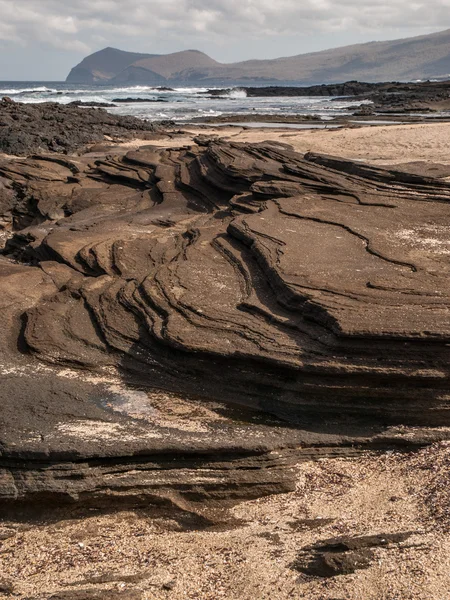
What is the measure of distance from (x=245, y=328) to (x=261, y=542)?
8.51 ft

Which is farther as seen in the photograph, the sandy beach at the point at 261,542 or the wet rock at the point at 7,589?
the wet rock at the point at 7,589

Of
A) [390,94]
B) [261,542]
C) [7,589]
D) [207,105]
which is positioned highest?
[390,94]

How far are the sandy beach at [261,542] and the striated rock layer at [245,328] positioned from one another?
272mm

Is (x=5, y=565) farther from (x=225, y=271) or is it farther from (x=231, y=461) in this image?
(x=225, y=271)

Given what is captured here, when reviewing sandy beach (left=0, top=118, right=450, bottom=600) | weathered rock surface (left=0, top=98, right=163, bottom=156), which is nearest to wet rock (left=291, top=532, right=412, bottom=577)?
sandy beach (left=0, top=118, right=450, bottom=600)

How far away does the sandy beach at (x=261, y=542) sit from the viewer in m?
5.32

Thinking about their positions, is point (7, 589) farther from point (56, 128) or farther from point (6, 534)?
point (56, 128)

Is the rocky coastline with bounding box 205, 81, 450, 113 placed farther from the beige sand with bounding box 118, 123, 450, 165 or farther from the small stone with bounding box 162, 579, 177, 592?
the small stone with bounding box 162, 579, 177, 592

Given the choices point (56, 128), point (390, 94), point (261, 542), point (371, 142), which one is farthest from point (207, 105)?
point (261, 542)

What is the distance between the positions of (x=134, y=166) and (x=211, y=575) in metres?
16.4

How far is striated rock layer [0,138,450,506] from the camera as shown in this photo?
263 inches

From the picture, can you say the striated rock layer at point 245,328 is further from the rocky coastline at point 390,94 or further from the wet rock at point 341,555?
the rocky coastline at point 390,94

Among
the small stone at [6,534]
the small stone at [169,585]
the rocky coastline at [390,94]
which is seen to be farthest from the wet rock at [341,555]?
the rocky coastline at [390,94]

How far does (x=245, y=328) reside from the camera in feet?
25.7
